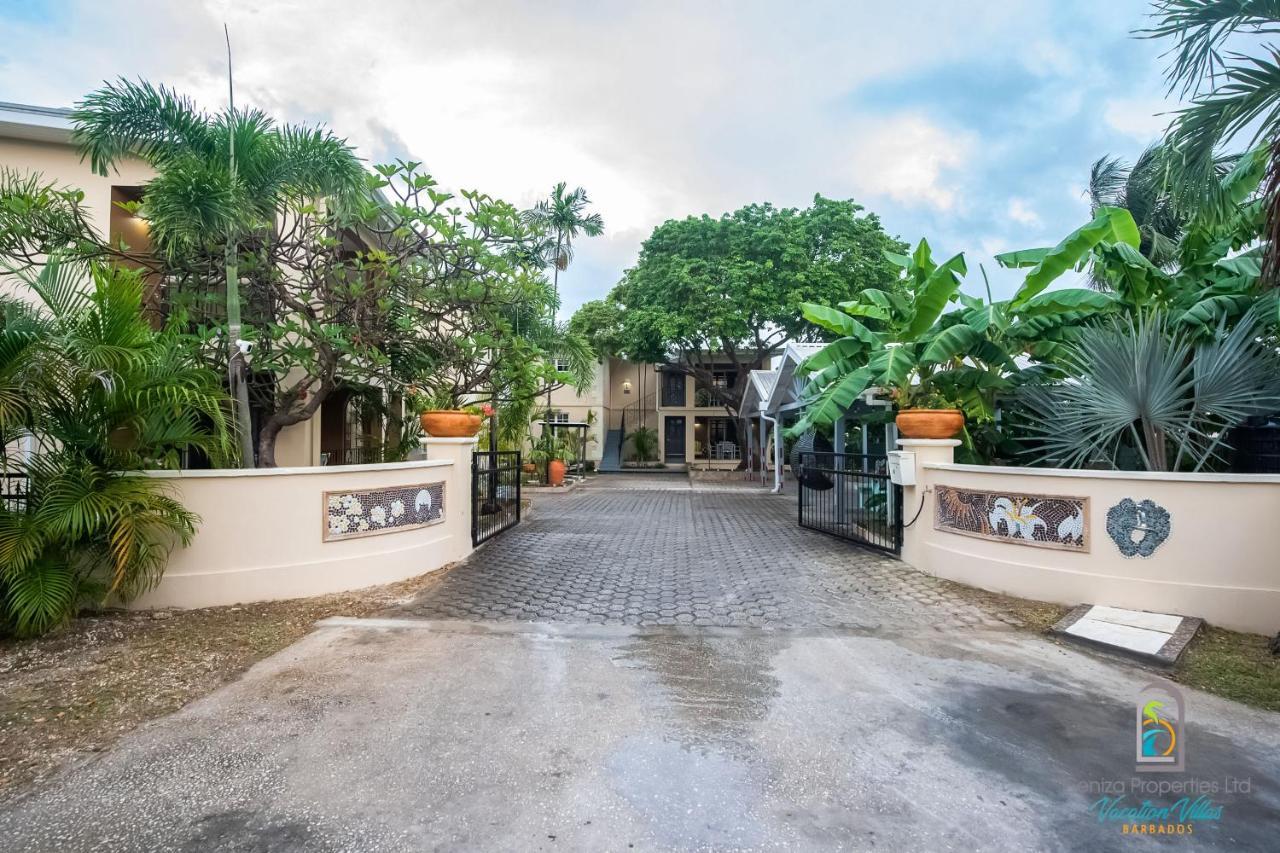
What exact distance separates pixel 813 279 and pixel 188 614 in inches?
732

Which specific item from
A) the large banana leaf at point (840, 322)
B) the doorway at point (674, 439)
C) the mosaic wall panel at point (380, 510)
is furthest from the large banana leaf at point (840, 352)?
the doorway at point (674, 439)

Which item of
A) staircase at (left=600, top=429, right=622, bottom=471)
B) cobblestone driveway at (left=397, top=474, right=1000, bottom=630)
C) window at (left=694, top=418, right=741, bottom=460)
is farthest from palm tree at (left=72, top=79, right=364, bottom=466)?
window at (left=694, top=418, right=741, bottom=460)

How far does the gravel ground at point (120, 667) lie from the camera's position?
2.99 metres

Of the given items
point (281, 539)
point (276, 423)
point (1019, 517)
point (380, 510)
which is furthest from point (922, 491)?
point (276, 423)

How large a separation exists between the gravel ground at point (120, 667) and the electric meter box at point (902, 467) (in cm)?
571

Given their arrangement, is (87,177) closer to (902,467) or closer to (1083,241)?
(902,467)

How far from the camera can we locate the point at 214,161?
232 inches

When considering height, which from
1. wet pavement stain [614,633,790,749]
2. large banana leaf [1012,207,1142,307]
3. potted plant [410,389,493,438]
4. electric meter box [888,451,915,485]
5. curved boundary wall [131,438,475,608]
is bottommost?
wet pavement stain [614,633,790,749]

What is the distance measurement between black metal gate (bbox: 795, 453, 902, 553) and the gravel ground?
6005mm

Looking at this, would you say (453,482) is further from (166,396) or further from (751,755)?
(751,755)

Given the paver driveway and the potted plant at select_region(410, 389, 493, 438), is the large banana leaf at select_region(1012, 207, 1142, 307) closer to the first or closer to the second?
the paver driveway

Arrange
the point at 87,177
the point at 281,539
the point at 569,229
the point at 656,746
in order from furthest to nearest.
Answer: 1. the point at 569,229
2. the point at 87,177
3. the point at 281,539
4. the point at 656,746

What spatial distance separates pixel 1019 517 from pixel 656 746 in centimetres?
459

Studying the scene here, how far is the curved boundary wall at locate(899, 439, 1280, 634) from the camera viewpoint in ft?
14.9
